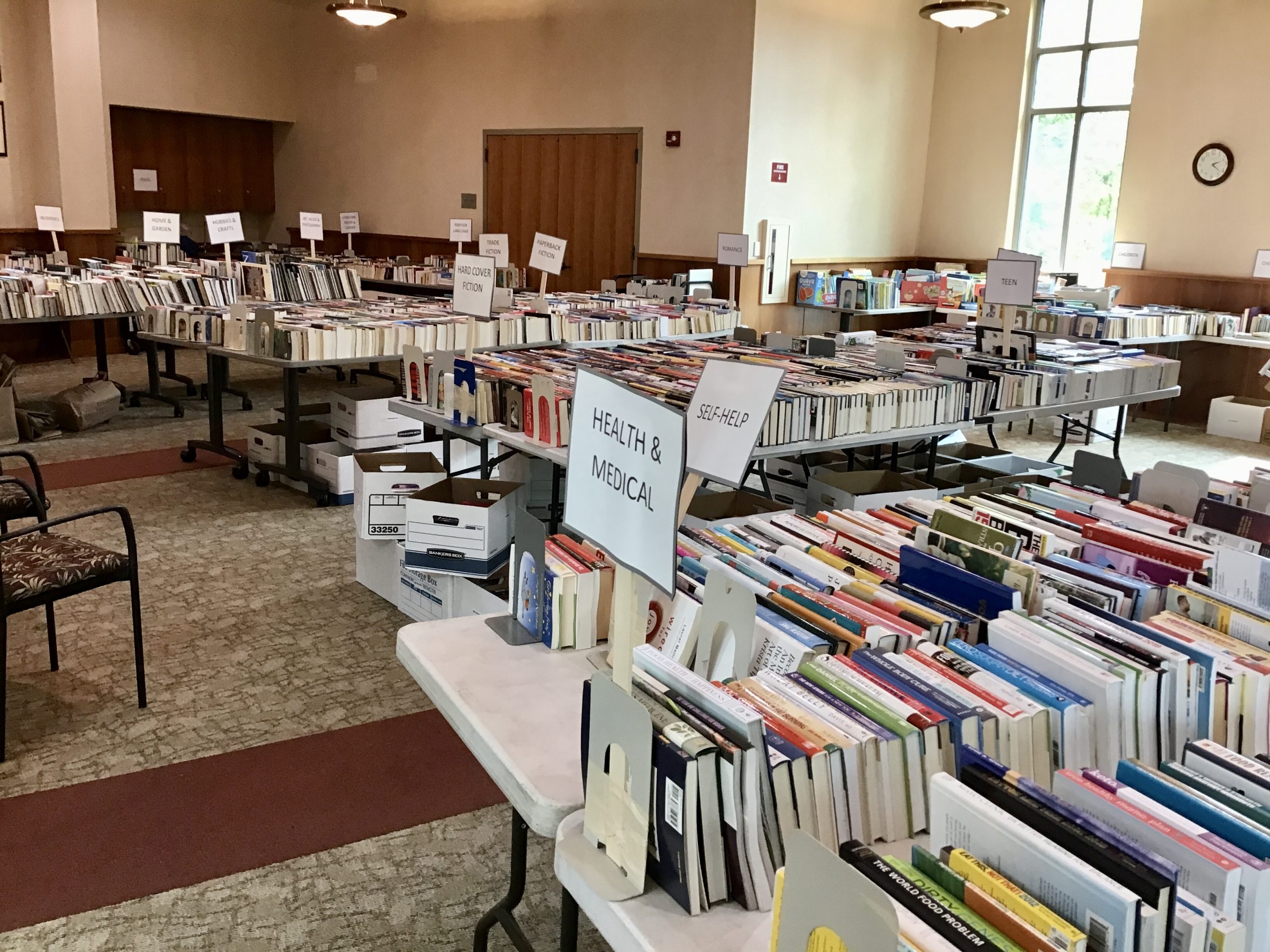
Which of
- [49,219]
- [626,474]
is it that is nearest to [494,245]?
[49,219]

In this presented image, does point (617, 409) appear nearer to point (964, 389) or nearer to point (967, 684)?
point (967, 684)

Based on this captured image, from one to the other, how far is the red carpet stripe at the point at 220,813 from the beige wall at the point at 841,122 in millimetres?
7615

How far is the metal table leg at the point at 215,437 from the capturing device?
21.2 ft

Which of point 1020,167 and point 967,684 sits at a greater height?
point 1020,167

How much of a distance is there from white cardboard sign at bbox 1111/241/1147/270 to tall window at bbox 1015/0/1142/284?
0.22m

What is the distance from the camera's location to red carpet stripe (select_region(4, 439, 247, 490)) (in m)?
6.29

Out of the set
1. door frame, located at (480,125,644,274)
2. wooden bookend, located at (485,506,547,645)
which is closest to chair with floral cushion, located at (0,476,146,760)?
wooden bookend, located at (485,506,547,645)

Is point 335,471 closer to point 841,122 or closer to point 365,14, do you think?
point 365,14

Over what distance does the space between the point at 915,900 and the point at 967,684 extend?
22.4 inches

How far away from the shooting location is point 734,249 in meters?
8.11

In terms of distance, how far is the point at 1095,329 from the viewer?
8.37 meters

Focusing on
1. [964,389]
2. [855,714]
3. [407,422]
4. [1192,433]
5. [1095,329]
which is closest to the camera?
[855,714]

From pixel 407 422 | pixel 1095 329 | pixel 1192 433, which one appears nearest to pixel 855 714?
pixel 407 422

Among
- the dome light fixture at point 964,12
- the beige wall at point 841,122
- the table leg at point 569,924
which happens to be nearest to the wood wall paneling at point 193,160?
the beige wall at point 841,122
